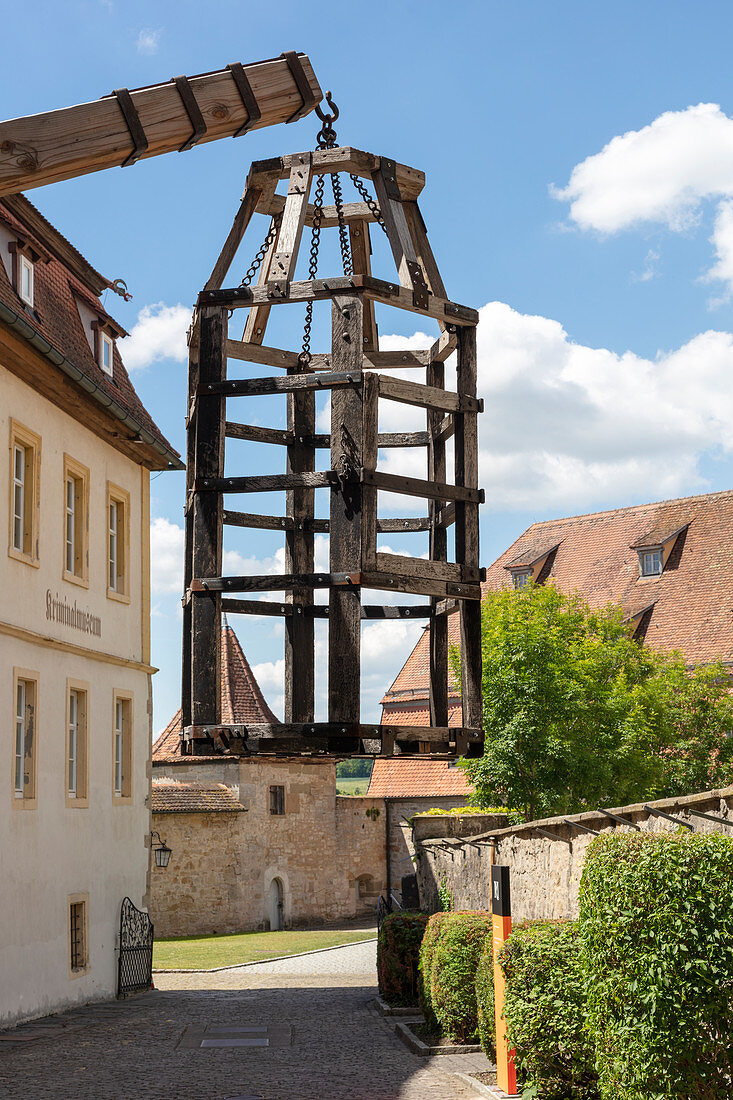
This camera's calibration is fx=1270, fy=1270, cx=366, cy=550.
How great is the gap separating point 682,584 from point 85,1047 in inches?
1030

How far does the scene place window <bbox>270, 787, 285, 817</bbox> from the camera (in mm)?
32406

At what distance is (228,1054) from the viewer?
10.7 metres

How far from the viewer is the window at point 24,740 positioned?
46.5 feet

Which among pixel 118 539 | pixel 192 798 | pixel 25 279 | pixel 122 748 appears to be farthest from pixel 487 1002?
pixel 192 798

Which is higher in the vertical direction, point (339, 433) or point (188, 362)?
point (188, 362)

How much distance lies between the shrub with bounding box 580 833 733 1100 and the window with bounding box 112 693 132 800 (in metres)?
12.6

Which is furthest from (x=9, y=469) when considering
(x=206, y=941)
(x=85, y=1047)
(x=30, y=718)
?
(x=206, y=941)

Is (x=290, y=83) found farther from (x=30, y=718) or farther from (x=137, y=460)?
(x=137, y=460)

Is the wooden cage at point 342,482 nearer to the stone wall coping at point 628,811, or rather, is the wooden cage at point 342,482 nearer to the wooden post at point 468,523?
the wooden post at point 468,523

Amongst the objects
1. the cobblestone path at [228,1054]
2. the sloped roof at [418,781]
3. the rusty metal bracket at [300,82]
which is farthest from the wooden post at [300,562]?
the sloped roof at [418,781]

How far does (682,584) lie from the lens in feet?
115

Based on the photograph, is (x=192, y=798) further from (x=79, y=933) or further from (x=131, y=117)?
Result: (x=131, y=117)

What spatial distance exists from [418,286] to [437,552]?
1604 mm

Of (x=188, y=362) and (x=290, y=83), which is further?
(x=188, y=362)
